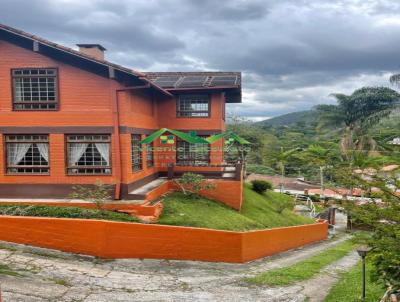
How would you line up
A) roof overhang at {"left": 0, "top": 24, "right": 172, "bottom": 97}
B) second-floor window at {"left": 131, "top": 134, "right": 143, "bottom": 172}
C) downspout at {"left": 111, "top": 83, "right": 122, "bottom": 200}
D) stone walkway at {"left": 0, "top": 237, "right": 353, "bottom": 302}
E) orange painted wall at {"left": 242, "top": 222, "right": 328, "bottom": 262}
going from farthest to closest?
second-floor window at {"left": 131, "top": 134, "right": 143, "bottom": 172} < downspout at {"left": 111, "top": 83, "right": 122, "bottom": 200} < roof overhang at {"left": 0, "top": 24, "right": 172, "bottom": 97} < orange painted wall at {"left": 242, "top": 222, "right": 328, "bottom": 262} < stone walkway at {"left": 0, "top": 237, "right": 353, "bottom": 302}

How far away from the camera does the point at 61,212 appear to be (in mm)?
12773

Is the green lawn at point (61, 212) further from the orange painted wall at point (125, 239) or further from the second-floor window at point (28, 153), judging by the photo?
the second-floor window at point (28, 153)

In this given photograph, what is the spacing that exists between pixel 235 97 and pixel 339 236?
1181 cm

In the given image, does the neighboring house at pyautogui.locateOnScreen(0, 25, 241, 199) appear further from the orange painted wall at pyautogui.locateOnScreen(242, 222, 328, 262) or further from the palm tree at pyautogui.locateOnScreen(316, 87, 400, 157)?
the palm tree at pyautogui.locateOnScreen(316, 87, 400, 157)

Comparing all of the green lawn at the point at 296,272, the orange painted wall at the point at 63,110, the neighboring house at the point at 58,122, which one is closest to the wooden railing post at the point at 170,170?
the neighboring house at the point at 58,122

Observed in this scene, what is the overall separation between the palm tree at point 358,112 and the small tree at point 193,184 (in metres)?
19.1

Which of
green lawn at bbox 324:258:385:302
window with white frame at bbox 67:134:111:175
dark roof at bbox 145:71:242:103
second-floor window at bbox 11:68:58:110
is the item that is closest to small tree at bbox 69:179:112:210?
window with white frame at bbox 67:134:111:175

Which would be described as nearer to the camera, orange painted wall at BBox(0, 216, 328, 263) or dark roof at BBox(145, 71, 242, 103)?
orange painted wall at BBox(0, 216, 328, 263)

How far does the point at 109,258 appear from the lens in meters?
12.2

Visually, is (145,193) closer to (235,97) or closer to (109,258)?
(109,258)

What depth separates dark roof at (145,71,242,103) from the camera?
1997 centimetres

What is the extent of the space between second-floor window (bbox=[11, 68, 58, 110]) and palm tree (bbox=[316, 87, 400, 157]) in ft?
84.2

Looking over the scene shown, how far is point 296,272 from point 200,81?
40.0 ft

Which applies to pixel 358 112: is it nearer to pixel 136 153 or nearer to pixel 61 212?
pixel 136 153
